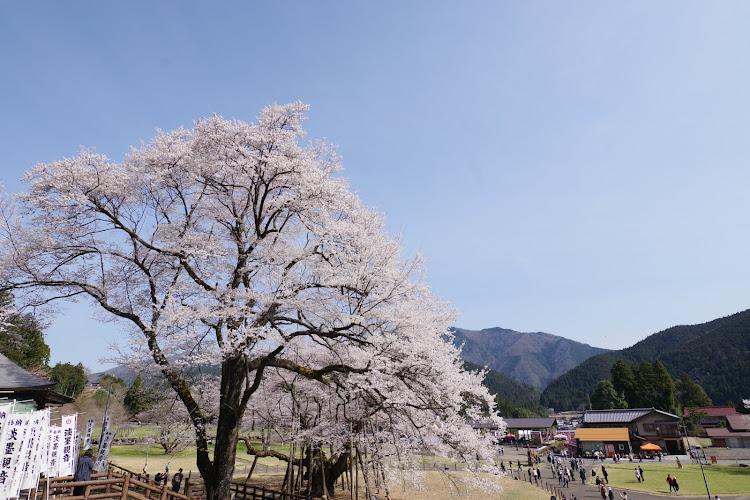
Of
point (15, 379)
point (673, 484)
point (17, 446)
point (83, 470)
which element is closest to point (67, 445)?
point (83, 470)

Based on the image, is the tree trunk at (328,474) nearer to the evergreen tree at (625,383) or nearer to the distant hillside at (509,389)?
the evergreen tree at (625,383)

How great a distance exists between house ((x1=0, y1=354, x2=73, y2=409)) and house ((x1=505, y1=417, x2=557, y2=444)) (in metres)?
55.5

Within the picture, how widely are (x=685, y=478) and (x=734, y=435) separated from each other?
25.4m

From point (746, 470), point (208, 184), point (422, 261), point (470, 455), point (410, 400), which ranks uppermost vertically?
point (208, 184)

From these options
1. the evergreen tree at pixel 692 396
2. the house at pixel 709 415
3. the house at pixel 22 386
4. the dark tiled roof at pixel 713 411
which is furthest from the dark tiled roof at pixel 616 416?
the house at pixel 22 386

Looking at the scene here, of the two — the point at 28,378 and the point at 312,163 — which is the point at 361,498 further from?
the point at 312,163

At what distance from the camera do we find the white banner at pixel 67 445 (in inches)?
366

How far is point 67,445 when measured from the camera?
937 centimetres

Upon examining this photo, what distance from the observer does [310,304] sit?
10562 millimetres

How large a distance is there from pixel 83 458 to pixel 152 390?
3984 millimetres

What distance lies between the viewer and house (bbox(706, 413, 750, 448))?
4212 cm

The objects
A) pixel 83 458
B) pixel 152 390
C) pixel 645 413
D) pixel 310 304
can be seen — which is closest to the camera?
pixel 83 458

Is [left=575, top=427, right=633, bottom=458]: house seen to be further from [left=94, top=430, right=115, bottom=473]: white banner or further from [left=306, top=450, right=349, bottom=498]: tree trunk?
[left=94, top=430, right=115, bottom=473]: white banner

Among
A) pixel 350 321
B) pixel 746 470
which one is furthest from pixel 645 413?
pixel 350 321
